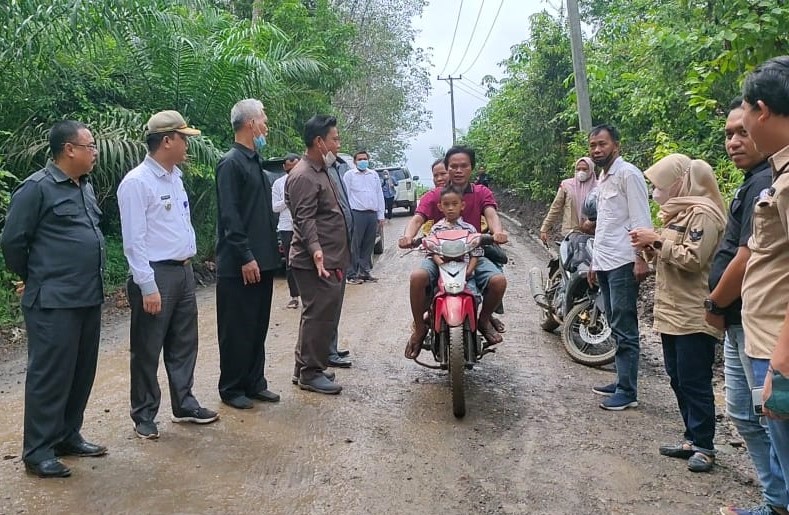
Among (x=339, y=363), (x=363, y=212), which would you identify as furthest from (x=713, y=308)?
(x=363, y=212)

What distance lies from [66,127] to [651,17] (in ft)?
27.0

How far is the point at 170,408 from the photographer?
207 inches

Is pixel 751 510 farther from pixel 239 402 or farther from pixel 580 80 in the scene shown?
pixel 580 80

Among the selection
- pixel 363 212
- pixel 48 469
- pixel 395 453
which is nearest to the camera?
pixel 48 469

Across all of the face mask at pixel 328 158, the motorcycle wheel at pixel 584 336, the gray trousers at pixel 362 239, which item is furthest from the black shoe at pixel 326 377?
the gray trousers at pixel 362 239

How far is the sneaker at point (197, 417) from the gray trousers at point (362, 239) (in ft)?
20.2

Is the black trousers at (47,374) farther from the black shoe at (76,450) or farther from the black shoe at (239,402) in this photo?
the black shoe at (239,402)

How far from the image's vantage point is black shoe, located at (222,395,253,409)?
17.3 feet

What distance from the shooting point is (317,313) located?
5.62m

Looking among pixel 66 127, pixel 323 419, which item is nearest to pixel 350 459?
pixel 323 419

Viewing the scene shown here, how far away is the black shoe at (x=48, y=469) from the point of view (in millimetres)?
3992

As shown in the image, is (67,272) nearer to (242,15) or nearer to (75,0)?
(75,0)

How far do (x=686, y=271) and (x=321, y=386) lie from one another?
282 cm

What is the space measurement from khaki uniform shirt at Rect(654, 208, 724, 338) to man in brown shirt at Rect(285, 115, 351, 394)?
239 centimetres
